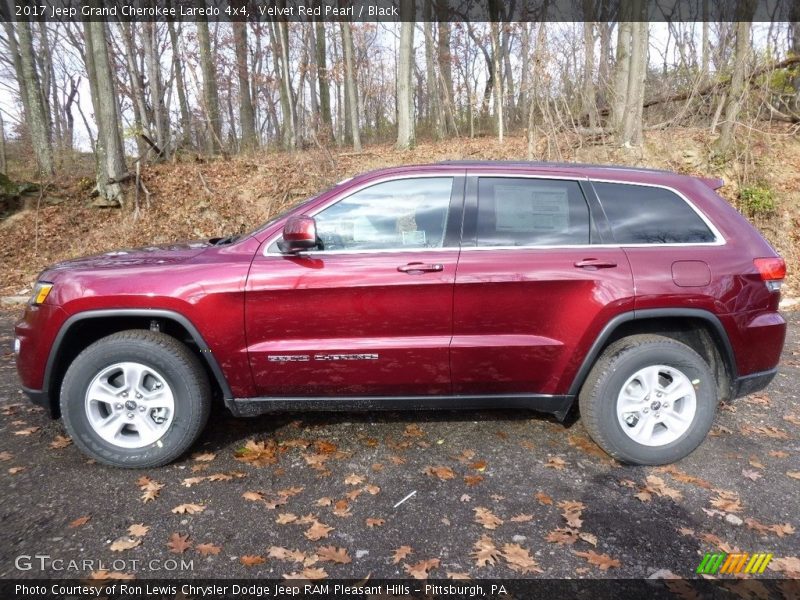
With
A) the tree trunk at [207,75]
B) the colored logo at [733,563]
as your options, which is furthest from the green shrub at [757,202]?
the tree trunk at [207,75]

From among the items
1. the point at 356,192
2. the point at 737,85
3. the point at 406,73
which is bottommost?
the point at 356,192

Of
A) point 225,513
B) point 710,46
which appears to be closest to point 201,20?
point 710,46

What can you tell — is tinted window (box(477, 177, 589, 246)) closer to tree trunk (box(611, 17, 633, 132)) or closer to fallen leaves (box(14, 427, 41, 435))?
fallen leaves (box(14, 427, 41, 435))

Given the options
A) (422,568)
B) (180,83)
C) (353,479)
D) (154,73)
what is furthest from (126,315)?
(180,83)

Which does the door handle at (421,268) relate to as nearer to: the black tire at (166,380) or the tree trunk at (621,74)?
the black tire at (166,380)

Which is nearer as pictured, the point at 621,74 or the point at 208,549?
the point at 208,549

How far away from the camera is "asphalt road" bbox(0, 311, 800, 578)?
7.41 feet

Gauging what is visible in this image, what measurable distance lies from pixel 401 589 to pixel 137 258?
2547mm

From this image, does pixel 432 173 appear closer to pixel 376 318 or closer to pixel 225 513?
pixel 376 318

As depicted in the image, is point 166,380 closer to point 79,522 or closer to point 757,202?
point 79,522

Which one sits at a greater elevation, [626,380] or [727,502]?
[626,380]

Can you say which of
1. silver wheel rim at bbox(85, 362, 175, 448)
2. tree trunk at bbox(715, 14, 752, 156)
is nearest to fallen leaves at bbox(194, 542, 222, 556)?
silver wheel rim at bbox(85, 362, 175, 448)

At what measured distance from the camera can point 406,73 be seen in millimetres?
12445

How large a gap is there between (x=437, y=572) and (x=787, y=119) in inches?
537
